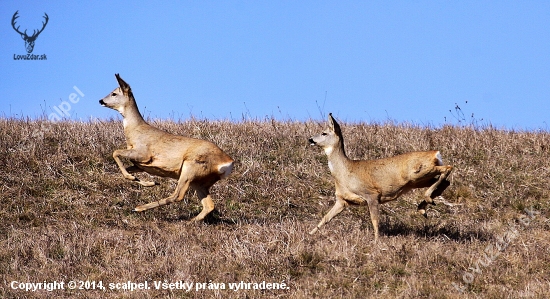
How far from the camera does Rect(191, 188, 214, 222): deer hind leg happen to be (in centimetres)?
1136

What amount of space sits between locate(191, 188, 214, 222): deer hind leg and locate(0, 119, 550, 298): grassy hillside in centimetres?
28

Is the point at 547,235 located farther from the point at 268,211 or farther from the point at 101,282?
the point at 101,282

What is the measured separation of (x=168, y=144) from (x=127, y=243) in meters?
2.10

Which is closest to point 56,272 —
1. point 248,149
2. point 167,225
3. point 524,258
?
point 167,225

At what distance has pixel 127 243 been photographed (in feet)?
31.7

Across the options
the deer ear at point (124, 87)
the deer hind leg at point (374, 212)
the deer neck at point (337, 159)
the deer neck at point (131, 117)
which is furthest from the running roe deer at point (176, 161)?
the deer hind leg at point (374, 212)

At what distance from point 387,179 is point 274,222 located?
6.95ft

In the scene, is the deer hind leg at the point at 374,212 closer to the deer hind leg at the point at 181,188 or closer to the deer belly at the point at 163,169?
the deer hind leg at the point at 181,188

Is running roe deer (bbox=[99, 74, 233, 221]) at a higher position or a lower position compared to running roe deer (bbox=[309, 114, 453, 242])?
higher

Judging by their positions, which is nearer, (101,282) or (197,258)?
(101,282)

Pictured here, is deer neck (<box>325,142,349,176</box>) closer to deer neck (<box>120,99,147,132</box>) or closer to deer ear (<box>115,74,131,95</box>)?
deer neck (<box>120,99,147,132</box>)

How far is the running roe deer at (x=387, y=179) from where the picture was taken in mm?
10352

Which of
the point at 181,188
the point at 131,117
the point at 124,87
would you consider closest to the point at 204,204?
the point at 181,188

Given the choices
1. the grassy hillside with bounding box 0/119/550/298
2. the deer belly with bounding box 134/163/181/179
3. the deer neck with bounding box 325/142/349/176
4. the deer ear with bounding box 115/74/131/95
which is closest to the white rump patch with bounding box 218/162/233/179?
the deer belly with bounding box 134/163/181/179
